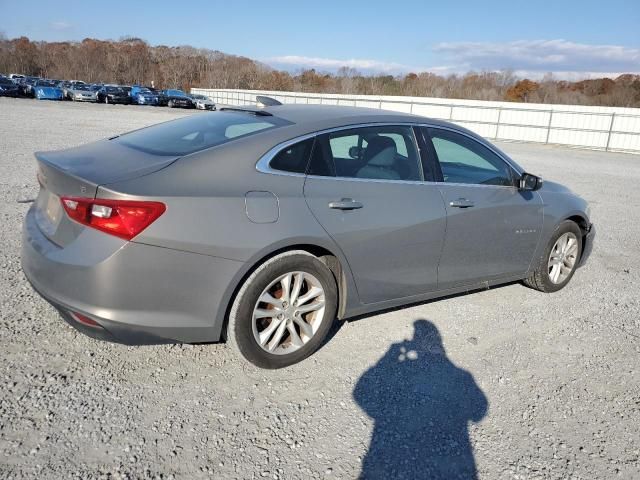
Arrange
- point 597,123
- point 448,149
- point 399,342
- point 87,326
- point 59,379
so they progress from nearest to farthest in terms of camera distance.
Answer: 1. point 87,326
2. point 59,379
3. point 399,342
4. point 448,149
5. point 597,123

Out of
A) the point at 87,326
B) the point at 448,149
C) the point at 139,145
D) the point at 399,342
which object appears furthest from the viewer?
the point at 448,149

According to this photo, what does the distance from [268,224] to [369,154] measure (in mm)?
1112

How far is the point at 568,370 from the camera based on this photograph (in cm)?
355

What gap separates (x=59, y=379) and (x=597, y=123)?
2664cm

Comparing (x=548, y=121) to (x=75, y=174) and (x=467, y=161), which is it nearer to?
(x=467, y=161)

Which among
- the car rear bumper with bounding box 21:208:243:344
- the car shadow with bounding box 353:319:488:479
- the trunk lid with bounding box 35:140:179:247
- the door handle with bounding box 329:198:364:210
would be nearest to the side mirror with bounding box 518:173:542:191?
the car shadow with bounding box 353:319:488:479

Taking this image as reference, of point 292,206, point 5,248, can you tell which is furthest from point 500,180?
point 5,248

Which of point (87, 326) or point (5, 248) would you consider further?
point (5, 248)

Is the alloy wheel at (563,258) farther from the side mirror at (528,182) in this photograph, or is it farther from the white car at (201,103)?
the white car at (201,103)

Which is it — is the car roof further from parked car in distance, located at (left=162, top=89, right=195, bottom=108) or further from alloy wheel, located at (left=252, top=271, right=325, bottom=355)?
parked car in distance, located at (left=162, top=89, right=195, bottom=108)

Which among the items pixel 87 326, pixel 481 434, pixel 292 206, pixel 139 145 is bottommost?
pixel 481 434

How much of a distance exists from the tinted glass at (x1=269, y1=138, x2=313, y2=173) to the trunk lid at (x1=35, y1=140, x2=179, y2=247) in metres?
0.61

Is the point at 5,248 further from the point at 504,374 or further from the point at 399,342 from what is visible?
the point at 504,374

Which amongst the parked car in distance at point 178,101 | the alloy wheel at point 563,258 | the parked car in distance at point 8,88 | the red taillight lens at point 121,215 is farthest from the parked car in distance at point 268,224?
the parked car in distance at point 8,88
